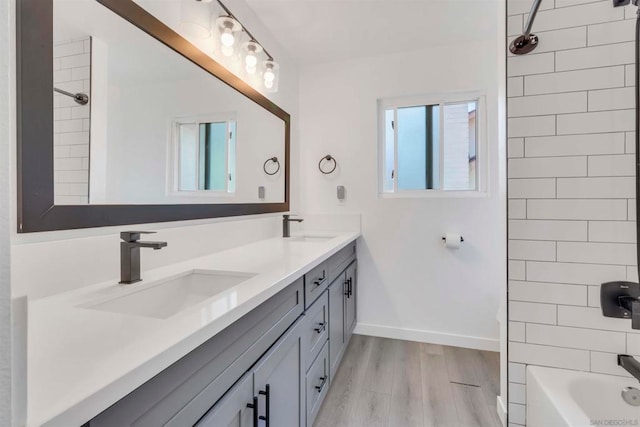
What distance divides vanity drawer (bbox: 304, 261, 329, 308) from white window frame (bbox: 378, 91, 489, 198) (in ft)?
3.79

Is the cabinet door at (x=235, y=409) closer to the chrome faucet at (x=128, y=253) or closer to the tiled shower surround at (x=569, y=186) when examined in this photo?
the chrome faucet at (x=128, y=253)

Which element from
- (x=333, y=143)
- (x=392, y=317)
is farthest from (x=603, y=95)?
(x=392, y=317)

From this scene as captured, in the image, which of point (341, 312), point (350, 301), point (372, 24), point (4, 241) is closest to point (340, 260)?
point (341, 312)

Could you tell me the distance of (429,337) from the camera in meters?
2.43

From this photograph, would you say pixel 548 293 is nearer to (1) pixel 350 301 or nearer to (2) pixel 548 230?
(2) pixel 548 230

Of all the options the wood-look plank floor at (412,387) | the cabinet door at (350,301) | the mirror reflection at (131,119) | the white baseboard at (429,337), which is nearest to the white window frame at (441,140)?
the cabinet door at (350,301)

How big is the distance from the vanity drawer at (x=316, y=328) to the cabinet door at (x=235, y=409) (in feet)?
1.45

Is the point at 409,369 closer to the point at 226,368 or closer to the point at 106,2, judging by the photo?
the point at 226,368

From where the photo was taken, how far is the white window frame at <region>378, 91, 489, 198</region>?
2.31m

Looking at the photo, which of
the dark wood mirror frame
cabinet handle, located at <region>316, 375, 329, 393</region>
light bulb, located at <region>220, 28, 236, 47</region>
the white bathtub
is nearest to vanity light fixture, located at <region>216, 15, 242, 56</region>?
light bulb, located at <region>220, 28, 236, 47</region>

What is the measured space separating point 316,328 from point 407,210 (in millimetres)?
1370

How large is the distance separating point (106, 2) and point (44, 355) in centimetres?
108

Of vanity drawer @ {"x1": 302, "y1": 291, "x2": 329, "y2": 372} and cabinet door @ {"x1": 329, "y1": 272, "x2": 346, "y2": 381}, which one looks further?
cabinet door @ {"x1": 329, "y1": 272, "x2": 346, "y2": 381}

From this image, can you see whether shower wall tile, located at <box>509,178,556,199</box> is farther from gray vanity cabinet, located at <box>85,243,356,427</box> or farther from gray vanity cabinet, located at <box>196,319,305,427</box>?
gray vanity cabinet, located at <box>196,319,305,427</box>
